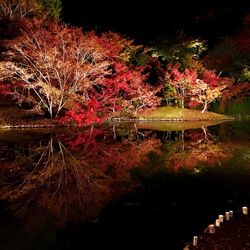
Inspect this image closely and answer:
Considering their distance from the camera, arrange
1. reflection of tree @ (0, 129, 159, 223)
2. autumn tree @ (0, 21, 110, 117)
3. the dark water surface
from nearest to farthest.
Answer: the dark water surface < reflection of tree @ (0, 129, 159, 223) < autumn tree @ (0, 21, 110, 117)

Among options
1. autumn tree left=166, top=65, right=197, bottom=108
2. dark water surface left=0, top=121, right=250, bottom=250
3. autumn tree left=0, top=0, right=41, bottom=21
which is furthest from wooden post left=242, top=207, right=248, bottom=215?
autumn tree left=0, top=0, right=41, bottom=21

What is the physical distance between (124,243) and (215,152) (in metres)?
10.8

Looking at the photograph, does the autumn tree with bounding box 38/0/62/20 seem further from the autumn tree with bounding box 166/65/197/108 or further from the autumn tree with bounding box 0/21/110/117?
the autumn tree with bounding box 166/65/197/108

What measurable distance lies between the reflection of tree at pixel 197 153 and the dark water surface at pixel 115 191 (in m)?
0.04

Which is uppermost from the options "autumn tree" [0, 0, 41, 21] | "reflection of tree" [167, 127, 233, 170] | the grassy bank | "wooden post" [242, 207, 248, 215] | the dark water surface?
"autumn tree" [0, 0, 41, 21]

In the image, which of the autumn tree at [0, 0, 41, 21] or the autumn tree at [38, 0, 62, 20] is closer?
the autumn tree at [0, 0, 41, 21]

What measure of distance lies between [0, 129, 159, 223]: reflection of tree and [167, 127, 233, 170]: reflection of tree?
143 cm

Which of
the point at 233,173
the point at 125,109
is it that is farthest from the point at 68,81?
the point at 233,173

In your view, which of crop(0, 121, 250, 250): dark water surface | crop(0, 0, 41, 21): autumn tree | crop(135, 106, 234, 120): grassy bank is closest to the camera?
crop(0, 121, 250, 250): dark water surface

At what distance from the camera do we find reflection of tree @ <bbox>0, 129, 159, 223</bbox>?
32.2ft

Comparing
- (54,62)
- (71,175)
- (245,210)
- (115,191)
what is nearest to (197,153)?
(71,175)

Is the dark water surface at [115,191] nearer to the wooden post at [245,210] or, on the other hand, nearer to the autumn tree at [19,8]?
the wooden post at [245,210]

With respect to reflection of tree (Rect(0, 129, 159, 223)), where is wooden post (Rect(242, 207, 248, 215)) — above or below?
above

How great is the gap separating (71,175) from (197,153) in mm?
6668
